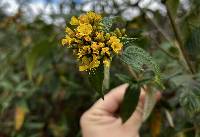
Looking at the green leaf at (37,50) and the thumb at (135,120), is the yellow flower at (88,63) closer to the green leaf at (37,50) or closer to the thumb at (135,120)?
the thumb at (135,120)

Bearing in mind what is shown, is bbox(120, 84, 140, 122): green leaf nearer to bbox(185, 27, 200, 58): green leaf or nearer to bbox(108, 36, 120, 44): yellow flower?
bbox(185, 27, 200, 58): green leaf

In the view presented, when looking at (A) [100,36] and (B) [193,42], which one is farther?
(B) [193,42]

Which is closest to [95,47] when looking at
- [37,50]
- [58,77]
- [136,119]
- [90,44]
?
[90,44]

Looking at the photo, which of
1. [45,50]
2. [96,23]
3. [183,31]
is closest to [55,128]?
[45,50]

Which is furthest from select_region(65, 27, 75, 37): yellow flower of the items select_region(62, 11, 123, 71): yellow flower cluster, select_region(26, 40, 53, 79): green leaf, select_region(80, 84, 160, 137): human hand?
select_region(26, 40, 53, 79): green leaf

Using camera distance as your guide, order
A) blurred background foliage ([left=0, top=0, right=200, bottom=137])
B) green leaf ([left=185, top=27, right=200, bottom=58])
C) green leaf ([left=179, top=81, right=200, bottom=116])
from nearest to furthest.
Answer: green leaf ([left=179, top=81, right=200, bottom=116])
green leaf ([left=185, top=27, right=200, bottom=58])
blurred background foliage ([left=0, top=0, right=200, bottom=137])

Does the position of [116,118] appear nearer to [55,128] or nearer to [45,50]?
[45,50]

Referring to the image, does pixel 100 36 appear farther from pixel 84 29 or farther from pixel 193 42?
pixel 193 42
